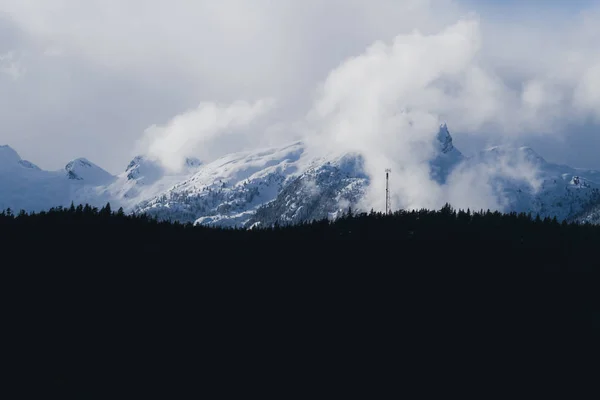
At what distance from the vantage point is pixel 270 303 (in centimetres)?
16950

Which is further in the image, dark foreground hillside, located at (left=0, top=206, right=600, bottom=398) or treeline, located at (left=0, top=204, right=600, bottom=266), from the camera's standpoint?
treeline, located at (left=0, top=204, right=600, bottom=266)

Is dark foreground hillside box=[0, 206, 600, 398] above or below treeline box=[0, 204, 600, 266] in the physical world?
below

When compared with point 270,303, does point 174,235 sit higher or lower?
higher

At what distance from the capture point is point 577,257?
19888cm

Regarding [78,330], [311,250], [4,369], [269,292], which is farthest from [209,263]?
[4,369]

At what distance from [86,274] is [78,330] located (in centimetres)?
1769

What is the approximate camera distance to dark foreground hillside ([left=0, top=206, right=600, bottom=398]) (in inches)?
5605

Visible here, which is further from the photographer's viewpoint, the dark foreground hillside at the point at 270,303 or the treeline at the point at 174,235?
the treeline at the point at 174,235

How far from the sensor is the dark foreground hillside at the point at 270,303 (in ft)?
467

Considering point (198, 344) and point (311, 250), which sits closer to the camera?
point (198, 344)

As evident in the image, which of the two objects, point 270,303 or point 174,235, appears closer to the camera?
point 270,303

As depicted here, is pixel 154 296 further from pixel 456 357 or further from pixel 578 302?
pixel 578 302

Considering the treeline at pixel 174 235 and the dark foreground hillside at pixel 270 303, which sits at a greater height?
the treeline at pixel 174 235

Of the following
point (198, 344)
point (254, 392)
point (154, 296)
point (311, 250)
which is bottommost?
point (254, 392)
